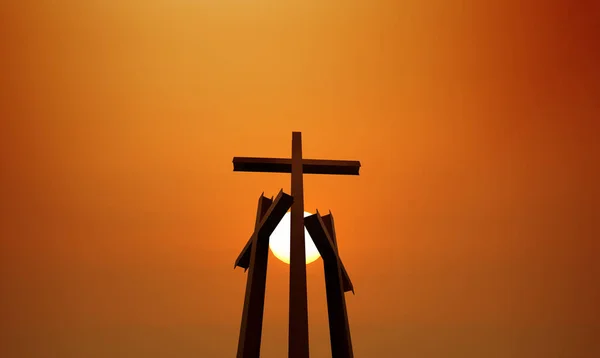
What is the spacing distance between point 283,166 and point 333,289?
1.48 feet

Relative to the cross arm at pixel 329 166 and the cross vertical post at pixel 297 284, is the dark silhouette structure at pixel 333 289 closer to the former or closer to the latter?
the cross vertical post at pixel 297 284

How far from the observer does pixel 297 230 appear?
1589 millimetres

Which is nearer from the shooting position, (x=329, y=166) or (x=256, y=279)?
(x=256, y=279)

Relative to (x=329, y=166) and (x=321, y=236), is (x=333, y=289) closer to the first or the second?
(x=321, y=236)

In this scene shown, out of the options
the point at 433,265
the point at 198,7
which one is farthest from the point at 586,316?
the point at 198,7

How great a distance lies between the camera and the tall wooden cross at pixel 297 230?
140 centimetres

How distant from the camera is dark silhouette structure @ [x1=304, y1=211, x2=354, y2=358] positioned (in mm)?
1497

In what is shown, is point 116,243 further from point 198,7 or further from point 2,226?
point 198,7

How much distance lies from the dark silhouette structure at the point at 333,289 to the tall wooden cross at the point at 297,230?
2.0 inches

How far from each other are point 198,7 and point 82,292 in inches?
65.2

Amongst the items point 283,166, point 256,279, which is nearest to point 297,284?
point 256,279

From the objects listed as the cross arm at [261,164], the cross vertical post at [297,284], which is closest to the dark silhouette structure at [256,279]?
the cross vertical post at [297,284]

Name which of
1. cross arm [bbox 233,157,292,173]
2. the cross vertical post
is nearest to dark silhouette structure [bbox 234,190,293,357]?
the cross vertical post

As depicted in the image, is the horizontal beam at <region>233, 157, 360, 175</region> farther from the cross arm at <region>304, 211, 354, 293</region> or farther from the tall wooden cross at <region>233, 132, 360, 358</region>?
the cross arm at <region>304, 211, 354, 293</region>
